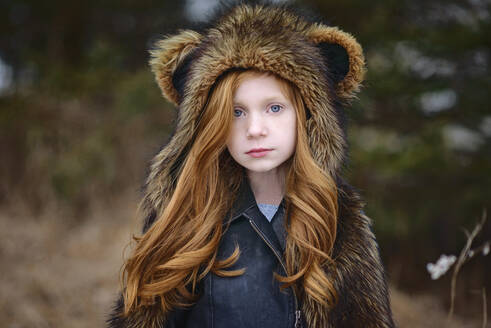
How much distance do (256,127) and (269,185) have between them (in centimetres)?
36

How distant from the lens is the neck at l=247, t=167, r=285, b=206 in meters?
2.00

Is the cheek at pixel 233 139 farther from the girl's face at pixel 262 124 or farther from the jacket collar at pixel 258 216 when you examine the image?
the jacket collar at pixel 258 216

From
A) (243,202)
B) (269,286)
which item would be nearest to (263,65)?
(243,202)

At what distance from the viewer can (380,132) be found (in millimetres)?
4895

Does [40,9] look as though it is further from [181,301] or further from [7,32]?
[181,301]

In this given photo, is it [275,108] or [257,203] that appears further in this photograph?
[257,203]

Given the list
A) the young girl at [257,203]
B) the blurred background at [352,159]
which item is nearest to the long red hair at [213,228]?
the young girl at [257,203]

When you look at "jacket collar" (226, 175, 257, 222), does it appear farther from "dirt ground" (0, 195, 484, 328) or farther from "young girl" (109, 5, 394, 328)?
"dirt ground" (0, 195, 484, 328)

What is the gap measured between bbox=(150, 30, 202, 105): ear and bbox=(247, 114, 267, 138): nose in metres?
0.41

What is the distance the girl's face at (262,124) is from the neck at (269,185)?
0.14 metres

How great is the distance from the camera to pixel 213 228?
1894 millimetres

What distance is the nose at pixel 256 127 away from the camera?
1.77 meters

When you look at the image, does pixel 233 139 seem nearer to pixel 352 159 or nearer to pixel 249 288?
pixel 249 288

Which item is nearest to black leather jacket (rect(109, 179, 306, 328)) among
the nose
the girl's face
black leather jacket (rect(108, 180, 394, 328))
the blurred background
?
black leather jacket (rect(108, 180, 394, 328))
